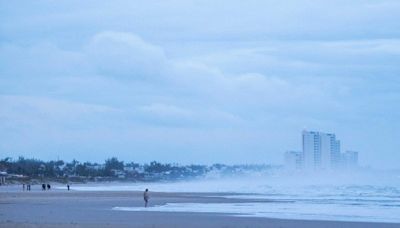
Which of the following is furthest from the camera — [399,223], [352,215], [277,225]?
[352,215]

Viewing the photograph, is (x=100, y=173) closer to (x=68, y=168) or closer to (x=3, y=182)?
(x=68, y=168)

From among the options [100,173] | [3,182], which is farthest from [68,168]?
[3,182]

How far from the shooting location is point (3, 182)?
114m

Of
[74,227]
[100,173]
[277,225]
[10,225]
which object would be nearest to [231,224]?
[277,225]

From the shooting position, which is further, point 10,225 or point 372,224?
point 372,224

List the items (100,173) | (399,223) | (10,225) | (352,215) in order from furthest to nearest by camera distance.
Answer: (100,173) → (352,215) → (399,223) → (10,225)

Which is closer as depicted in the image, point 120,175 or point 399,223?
point 399,223

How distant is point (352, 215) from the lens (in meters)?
36.5

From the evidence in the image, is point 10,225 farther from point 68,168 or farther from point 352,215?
point 68,168

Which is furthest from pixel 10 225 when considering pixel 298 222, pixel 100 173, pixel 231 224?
pixel 100 173

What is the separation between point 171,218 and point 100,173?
149226 mm

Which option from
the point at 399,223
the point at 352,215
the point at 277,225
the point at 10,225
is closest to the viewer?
the point at 10,225

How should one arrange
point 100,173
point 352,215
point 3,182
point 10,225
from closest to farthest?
point 10,225 < point 352,215 < point 3,182 < point 100,173

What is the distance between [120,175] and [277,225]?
15998 centimetres
